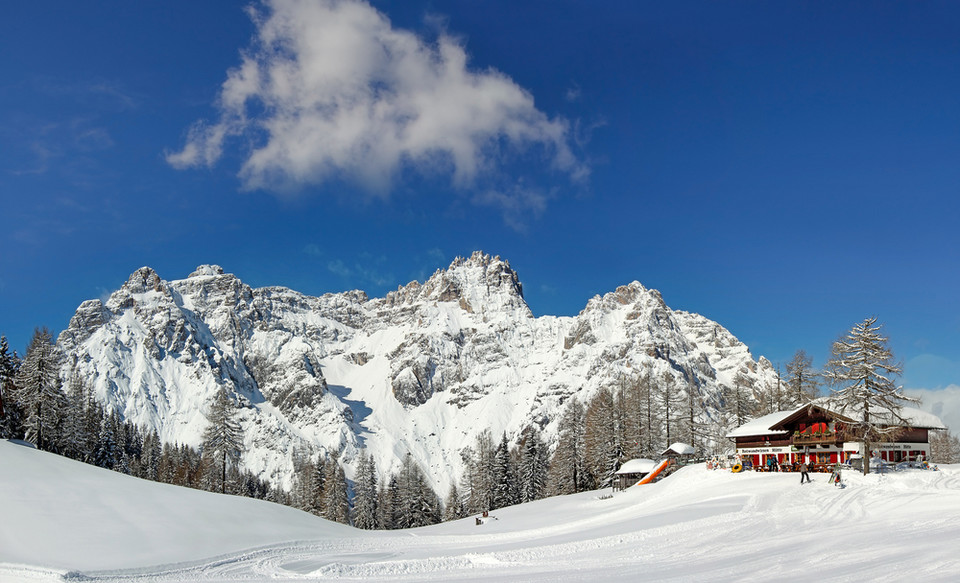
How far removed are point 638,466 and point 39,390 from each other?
173 ft

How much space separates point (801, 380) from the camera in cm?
6253

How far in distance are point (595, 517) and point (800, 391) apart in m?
35.3

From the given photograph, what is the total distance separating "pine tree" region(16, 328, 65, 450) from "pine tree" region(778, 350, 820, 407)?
68.8 metres

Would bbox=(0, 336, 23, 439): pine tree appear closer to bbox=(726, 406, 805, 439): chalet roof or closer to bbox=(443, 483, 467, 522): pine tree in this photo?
bbox=(443, 483, 467, 522): pine tree

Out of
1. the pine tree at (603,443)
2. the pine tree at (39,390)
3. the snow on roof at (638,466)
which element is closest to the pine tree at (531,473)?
the pine tree at (603,443)

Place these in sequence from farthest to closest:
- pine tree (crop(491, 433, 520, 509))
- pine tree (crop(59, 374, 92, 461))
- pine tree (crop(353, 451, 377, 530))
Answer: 1. pine tree (crop(353, 451, 377, 530))
2. pine tree (crop(491, 433, 520, 509))
3. pine tree (crop(59, 374, 92, 461))

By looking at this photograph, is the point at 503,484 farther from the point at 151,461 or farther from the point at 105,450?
the point at 151,461

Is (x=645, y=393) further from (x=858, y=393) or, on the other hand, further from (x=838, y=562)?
(x=838, y=562)

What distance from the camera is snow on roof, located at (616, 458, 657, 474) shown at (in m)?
55.8

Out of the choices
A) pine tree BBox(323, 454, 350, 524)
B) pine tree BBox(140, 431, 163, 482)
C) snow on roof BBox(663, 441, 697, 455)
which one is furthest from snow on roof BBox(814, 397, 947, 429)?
pine tree BBox(140, 431, 163, 482)

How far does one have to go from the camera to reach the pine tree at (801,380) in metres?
62.0

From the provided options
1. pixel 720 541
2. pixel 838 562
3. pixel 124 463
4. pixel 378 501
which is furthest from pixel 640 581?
pixel 378 501

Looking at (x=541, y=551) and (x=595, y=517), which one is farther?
(x=595, y=517)

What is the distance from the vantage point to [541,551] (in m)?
24.9
